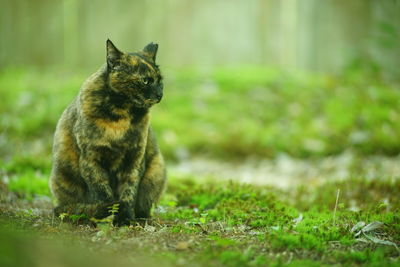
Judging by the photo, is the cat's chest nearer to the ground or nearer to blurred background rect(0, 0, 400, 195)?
the ground

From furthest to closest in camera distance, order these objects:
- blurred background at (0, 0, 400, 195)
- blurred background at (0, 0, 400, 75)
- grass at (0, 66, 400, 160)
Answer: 1. blurred background at (0, 0, 400, 75)
2. grass at (0, 66, 400, 160)
3. blurred background at (0, 0, 400, 195)

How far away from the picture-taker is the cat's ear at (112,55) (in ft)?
11.7

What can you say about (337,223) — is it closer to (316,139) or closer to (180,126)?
(316,139)

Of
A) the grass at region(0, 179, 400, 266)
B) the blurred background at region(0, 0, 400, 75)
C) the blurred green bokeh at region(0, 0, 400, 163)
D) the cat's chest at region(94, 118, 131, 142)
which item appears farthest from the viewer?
the blurred background at region(0, 0, 400, 75)

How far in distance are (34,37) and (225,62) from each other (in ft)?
23.9

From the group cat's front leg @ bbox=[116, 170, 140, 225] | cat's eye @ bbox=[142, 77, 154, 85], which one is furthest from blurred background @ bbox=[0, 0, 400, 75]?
cat's front leg @ bbox=[116, 170, 140, 225]

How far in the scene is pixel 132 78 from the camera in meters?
3.59

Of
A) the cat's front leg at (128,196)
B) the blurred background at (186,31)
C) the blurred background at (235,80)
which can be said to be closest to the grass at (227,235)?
the cat's front leg at (128,196)

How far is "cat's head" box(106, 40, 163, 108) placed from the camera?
11.8 ft

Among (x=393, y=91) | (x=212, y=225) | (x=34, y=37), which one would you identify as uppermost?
(x=34, y=37)

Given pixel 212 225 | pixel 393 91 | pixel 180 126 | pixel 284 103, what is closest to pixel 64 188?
pixel 212 225

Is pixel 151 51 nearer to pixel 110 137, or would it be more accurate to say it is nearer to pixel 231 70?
pixel 110 137

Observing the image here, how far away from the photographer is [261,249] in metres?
2.79

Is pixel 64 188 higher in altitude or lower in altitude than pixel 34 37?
lower
